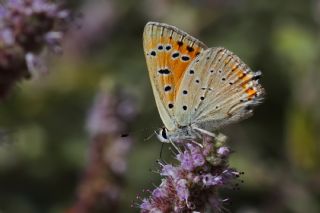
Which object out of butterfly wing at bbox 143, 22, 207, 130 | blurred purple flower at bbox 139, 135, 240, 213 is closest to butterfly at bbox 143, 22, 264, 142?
butterfly wing at bbox 143, 22, 207, 130

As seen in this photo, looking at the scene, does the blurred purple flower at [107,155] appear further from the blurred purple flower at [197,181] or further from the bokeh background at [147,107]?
the blurred purple flower at [197,181]

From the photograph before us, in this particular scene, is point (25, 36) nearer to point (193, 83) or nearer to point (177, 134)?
point (193, 83)

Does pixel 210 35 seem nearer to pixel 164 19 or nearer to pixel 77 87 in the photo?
pixel 164 19

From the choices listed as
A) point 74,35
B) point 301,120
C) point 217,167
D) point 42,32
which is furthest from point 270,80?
point 217,167

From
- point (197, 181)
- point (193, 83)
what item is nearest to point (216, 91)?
point (193, 83)

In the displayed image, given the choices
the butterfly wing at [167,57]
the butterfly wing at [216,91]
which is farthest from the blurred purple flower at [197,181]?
the butterfly wing at [167,57]

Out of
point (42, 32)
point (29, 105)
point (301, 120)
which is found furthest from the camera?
point (29, 105)

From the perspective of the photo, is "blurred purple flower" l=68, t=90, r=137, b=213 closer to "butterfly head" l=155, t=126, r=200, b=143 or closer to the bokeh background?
the bokeh background
